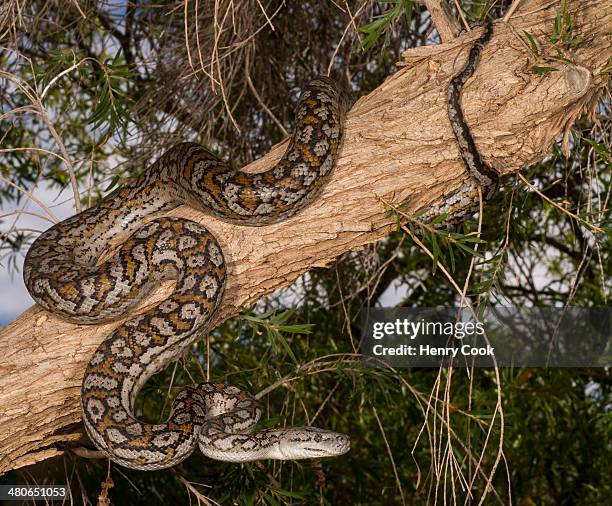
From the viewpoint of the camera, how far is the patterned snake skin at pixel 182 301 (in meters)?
3.18

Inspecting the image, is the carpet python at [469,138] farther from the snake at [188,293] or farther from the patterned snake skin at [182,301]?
the patterned snake skin at [182,301]

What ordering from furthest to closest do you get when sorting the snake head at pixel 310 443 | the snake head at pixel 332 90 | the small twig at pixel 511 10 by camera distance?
the snake head at pixel 332 90, the snake head at pixel 310 443, the small twig at pixel 511 10

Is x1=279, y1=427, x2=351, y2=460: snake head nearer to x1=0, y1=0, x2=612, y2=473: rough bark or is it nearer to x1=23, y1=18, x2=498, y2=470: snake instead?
x1=23, y1=18, x2=498, y2=470: snake

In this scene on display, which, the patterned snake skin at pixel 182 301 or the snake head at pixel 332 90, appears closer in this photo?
the patterned snake skin at pixel 182 301

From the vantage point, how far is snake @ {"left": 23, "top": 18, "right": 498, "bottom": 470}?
10.4 ft

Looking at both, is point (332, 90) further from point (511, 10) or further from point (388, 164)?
point (511, 10)

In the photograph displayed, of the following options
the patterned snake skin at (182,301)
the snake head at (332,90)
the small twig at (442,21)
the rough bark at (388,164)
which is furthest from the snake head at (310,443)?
the small twig at (442,21)

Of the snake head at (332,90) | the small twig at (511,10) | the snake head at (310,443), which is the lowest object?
the snake head at (310,443)

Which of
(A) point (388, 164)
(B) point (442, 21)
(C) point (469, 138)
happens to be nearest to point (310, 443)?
(A) point (388, 164)

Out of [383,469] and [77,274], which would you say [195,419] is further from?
[383,469]

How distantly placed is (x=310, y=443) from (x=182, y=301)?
750 mm

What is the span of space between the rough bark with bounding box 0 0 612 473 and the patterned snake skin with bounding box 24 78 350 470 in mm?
89

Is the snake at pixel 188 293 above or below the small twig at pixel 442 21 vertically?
below

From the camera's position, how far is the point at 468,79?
318 centimetres
